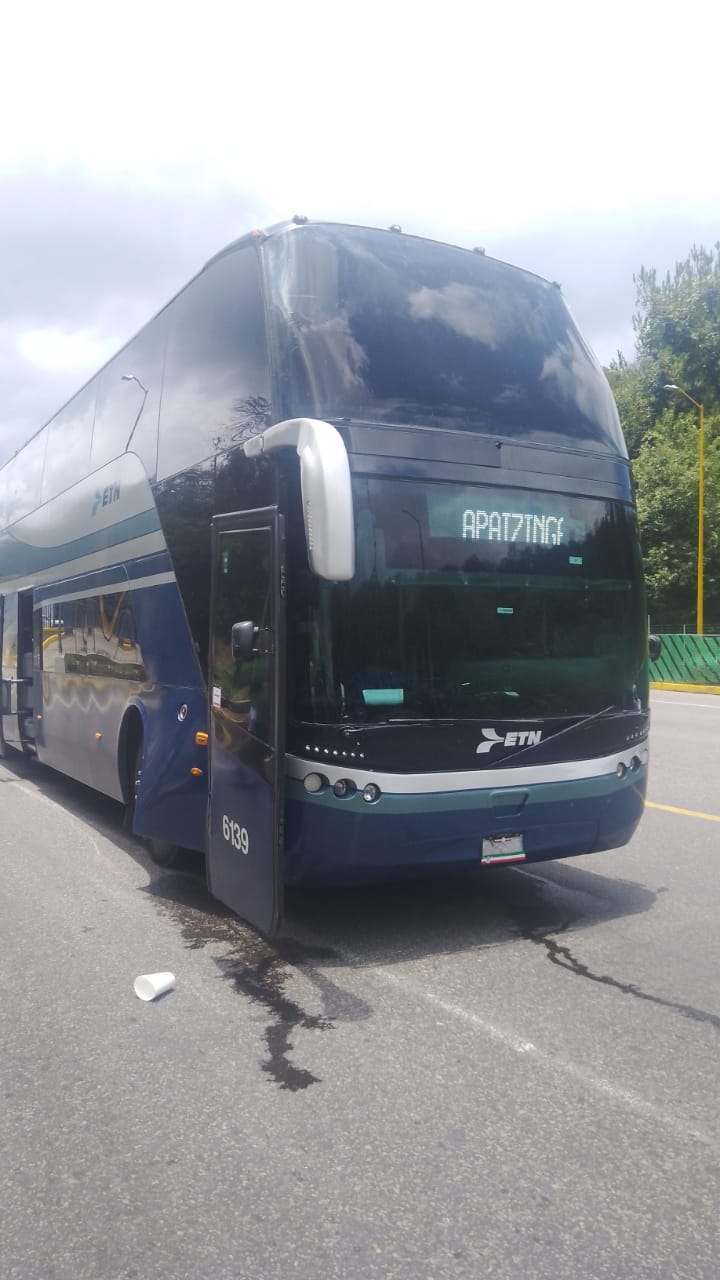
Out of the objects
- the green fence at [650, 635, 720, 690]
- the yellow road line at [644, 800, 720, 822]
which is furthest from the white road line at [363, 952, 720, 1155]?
the green fence at [650, 635, 720, 690]

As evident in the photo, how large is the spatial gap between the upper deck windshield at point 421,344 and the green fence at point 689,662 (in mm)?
24620

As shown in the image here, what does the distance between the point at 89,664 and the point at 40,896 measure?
8.94ft

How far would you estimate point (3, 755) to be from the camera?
49.5 ft

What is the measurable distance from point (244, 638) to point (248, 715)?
0.47 meters

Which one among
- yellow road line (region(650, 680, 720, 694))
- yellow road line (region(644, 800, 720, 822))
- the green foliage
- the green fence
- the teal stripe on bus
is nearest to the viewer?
the teal stripe on bus

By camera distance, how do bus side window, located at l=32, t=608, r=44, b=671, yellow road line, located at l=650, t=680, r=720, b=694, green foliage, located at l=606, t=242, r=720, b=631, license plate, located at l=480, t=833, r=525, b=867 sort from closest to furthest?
license plate, located at l=480, t=833, r=525, b=867
bus side window, located at l=32, t=608, r=44, b=671
yellow road line, located at l=650, t=680, r=720, b=694
green foliage, located at l=606, t=242, r=720, b=631

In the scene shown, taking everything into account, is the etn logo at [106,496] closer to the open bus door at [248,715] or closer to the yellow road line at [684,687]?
the open bus door at [248,715]

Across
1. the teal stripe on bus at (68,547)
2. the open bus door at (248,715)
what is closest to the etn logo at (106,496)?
the teal stripe on bus at (68,547)

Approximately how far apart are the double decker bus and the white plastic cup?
527mm

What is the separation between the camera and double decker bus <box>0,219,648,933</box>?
5.44 m

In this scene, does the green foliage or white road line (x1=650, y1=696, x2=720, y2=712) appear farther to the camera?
the green foliage

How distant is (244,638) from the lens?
5.44m

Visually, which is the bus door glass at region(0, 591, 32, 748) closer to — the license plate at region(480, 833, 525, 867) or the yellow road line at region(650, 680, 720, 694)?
the license plate at region(480, 833, 525, 867)

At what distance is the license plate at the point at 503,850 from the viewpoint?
5848 millimetres
